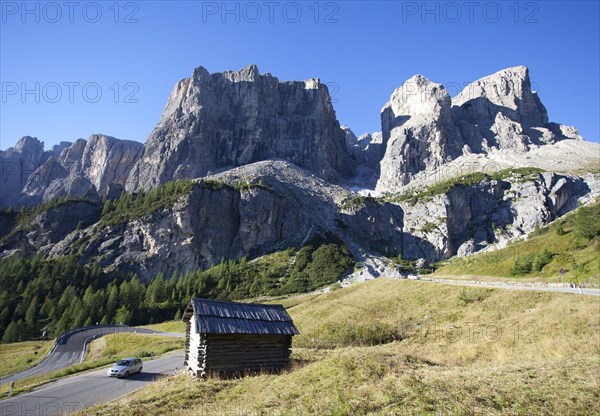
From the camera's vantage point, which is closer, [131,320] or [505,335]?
[505,335]

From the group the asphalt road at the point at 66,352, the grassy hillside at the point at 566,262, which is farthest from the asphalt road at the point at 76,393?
the grassy hillside at the point at 566,262

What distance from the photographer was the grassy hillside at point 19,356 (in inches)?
2014

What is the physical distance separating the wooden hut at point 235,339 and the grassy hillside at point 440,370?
1.84 meters

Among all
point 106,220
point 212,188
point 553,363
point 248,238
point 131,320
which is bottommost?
point 131,320

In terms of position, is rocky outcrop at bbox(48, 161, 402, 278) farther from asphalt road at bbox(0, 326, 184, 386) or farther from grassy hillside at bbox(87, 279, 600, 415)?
grassy hillside at bbox(87, 279, 600, 415)

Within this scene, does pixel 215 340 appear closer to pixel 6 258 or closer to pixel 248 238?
pixel 248 238

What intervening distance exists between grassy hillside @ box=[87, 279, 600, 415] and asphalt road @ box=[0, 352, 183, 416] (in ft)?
9.22

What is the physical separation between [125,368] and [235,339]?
10.7 m

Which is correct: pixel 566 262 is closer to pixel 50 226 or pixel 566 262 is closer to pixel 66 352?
pixel 66 352

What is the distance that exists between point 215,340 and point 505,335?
68.4 feet

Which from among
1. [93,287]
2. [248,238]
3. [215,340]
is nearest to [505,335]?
[215,340]

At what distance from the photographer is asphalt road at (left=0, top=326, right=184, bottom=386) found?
45.2 meters

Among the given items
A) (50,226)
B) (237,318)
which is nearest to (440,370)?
(237,318)

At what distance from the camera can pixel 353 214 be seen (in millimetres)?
175500
